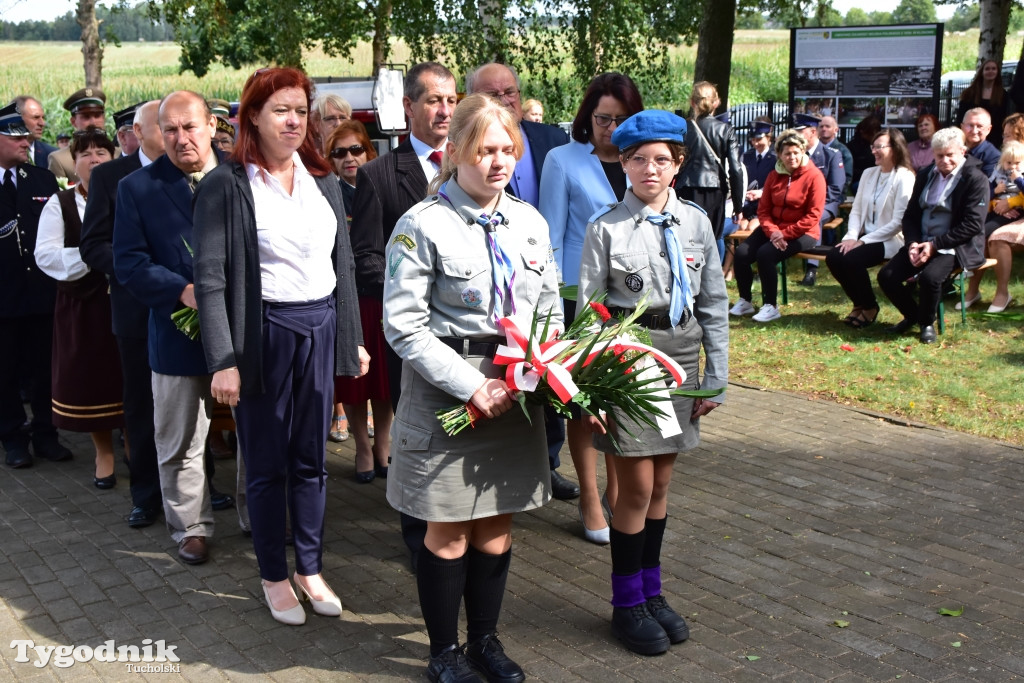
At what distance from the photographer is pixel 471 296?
3676mm

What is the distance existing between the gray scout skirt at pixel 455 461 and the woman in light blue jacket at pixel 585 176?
4.54 feet

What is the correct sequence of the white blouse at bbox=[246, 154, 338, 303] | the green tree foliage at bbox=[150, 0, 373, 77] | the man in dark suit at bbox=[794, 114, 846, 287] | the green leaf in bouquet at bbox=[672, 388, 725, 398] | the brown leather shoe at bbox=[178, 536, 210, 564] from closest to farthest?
1. the green leaf in bouquet at bbox=[672, 388, 725, 398]
2. the white blouse at bbox=[246, 154, 338, 303]
3. the brown leather shoe at bbox=[178, 536, 210, 564]
4. the man in dark suit at bbox=[794, 114, 846, 287]
5. the green tree foliage at bbox=[150, 0, 373, 77]

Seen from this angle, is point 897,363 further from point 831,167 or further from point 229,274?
point 229,274

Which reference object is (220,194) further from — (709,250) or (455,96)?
(709,250)

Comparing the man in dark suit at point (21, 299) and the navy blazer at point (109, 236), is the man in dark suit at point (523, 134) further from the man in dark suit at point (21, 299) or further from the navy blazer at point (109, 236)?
the man in dark suit at point (21, 299)

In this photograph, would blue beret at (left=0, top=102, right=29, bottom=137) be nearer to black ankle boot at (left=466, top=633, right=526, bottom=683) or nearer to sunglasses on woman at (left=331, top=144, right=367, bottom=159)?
sunglasses on woman at (left=331, top=144, right=367, bottom=159)

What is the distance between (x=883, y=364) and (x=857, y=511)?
3.44 meters

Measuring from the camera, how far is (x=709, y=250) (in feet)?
14.2

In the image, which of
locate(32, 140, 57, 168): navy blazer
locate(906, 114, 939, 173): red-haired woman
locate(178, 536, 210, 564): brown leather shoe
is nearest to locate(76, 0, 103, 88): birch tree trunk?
locate(32, 140, 57, 168): navy blazer

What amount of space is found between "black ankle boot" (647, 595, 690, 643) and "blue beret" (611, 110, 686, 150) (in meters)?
1.83

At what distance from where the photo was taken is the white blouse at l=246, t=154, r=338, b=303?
14.2 feet

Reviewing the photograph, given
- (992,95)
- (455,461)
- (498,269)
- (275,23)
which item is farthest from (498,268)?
(275,23)

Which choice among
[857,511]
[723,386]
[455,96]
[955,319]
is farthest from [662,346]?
[955,319]

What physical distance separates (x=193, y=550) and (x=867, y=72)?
12424mm
